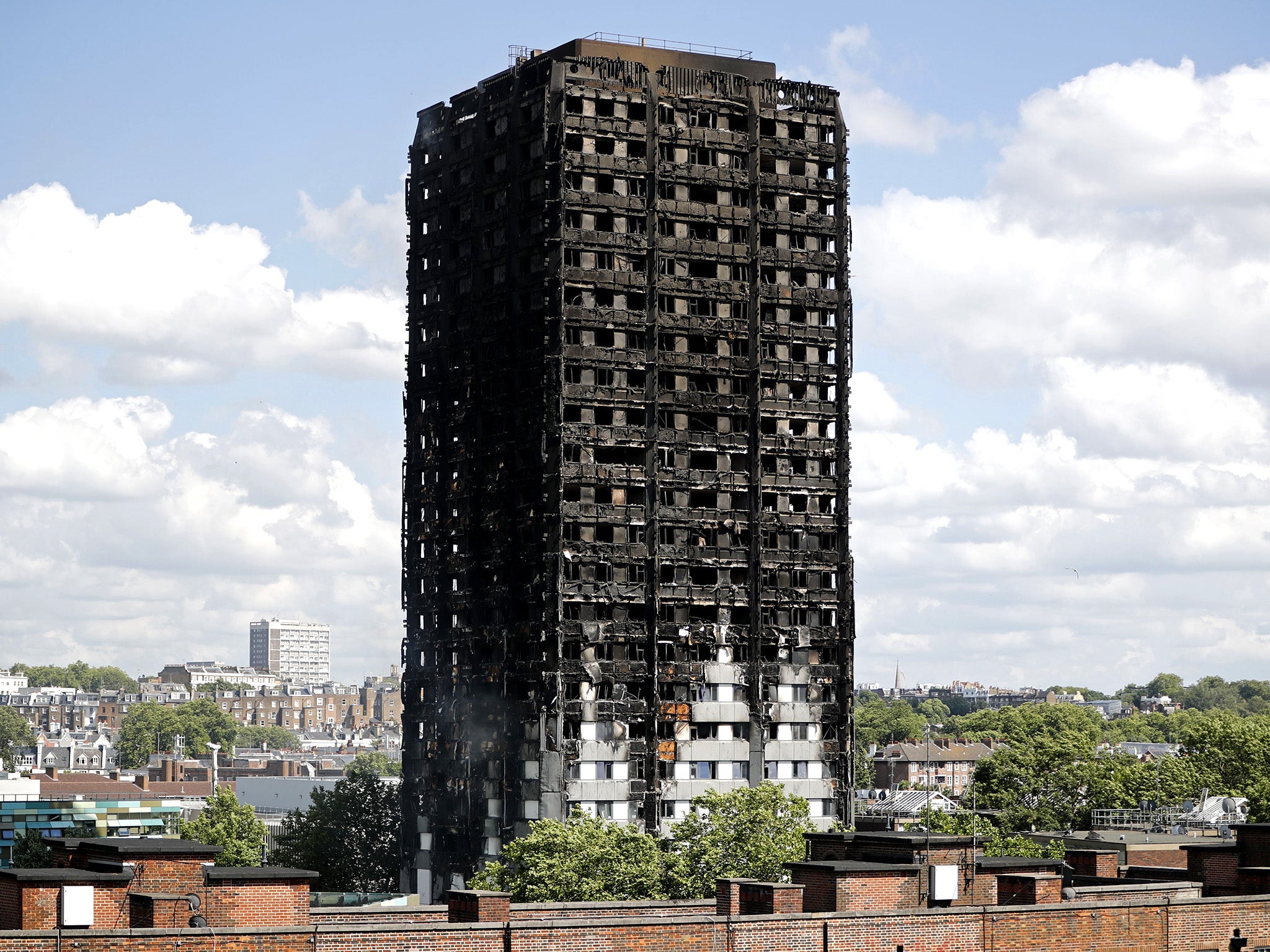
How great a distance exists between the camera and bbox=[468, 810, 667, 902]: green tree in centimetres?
12306

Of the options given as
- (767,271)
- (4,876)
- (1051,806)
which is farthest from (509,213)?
(4,876)

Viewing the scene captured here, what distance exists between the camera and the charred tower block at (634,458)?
15338cm

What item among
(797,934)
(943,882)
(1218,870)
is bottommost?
(797,934)

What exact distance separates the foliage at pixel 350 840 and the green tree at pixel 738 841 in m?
50.1

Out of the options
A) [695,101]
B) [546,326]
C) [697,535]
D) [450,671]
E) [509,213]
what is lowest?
[450,671]

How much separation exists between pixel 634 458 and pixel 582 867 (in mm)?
43815

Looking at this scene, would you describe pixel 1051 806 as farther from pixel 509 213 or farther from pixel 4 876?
pixel 4 876

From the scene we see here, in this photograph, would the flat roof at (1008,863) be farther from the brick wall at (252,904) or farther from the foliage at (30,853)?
the foliage at (30,853)

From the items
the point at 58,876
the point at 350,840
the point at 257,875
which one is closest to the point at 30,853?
the point at 350,840

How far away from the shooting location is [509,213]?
164000 millimetres

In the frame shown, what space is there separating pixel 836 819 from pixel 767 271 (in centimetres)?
4883

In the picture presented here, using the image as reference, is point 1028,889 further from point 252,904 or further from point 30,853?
point 30,853

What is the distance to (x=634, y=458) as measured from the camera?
15812cm

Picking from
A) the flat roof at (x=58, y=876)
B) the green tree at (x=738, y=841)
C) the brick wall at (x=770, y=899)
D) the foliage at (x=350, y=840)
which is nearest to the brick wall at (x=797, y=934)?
the brick wall at (x=770, y=899)
